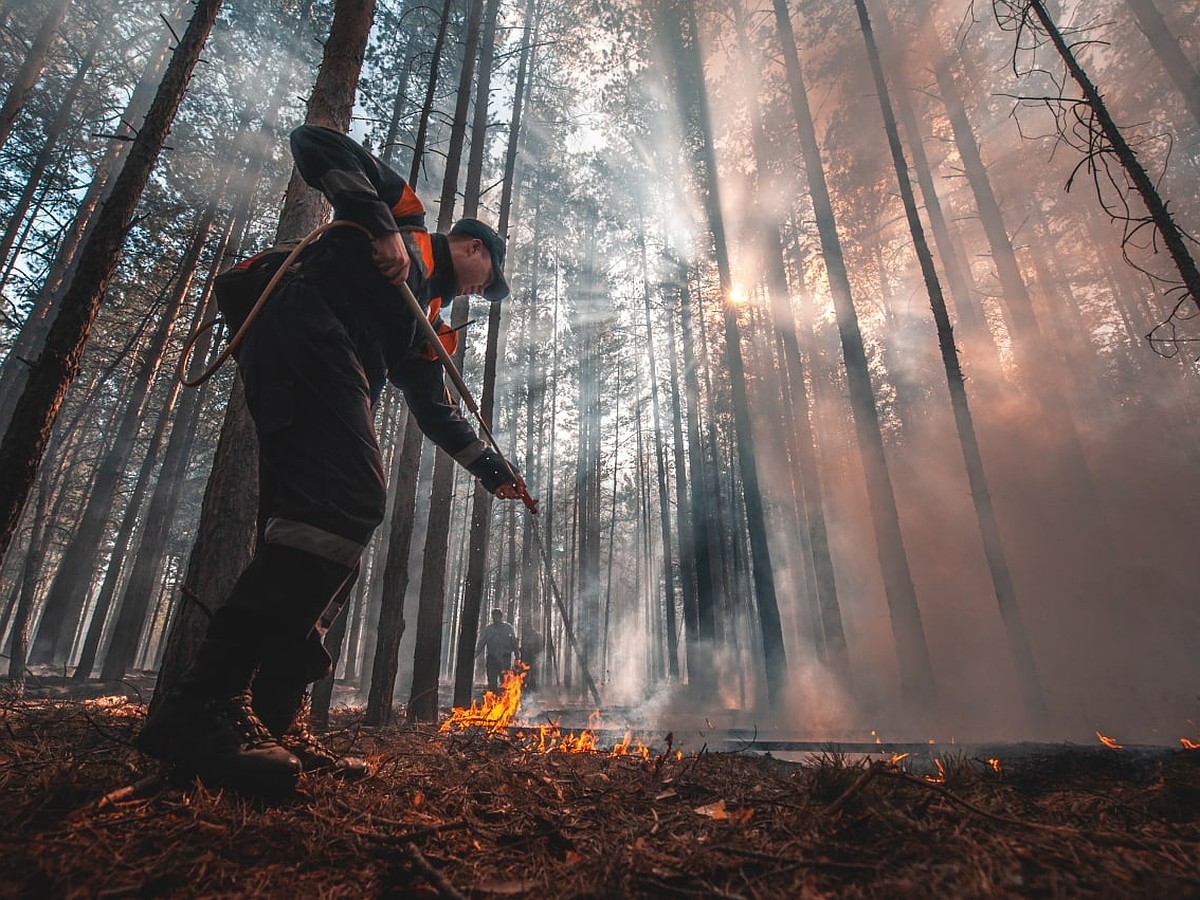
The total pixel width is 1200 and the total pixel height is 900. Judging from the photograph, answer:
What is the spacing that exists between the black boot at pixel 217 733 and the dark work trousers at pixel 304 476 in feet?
0.36

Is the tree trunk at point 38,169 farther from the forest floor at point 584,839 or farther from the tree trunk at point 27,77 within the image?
the forest floor at point 584,839

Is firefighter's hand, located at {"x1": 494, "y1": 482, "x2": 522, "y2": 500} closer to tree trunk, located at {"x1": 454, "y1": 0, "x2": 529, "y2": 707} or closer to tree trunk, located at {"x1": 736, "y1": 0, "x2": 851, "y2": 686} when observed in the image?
tree trunk, located at {"x1": 454, "y1": 0, "x2": 529, "y2": 707}

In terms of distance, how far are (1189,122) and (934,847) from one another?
102ft

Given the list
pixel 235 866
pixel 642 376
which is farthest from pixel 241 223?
pixel 235 866

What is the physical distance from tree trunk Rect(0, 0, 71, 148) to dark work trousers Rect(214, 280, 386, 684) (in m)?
15.1

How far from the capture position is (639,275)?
21500 mm

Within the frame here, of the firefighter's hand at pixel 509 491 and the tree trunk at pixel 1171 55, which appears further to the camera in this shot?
the tree trunk at pixel 1171 55

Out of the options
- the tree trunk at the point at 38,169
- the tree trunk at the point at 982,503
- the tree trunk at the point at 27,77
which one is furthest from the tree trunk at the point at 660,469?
the tree trunk at the point at 38,169

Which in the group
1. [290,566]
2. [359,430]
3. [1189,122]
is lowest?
[290,566]

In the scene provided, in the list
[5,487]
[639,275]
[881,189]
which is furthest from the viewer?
[639,275]

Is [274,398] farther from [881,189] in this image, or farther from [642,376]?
[642,376]

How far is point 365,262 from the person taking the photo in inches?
83.8

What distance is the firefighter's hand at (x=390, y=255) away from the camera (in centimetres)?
208

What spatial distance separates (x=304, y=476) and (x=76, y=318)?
9.16 feet
